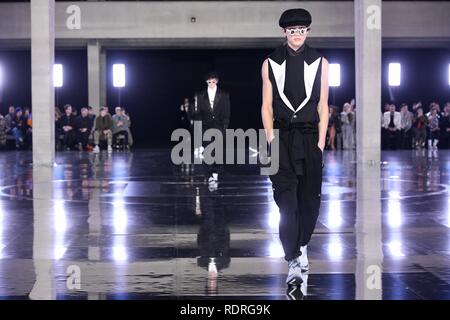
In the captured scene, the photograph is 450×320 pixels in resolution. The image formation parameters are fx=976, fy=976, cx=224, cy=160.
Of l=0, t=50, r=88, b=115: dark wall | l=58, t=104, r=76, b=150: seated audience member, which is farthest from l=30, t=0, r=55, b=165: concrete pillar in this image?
l=0, t=50, r=88, b=115: dark wall

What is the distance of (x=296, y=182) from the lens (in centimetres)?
798

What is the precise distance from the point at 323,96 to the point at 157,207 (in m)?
6.60

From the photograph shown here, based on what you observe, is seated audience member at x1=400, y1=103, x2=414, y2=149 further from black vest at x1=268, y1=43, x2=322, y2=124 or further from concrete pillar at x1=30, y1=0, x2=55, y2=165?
black vest at x1=268, y1=43, x2=322, y2=124

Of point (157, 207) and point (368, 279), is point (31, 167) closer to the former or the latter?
point (157, 207)

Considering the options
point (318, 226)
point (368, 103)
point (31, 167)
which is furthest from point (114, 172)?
point (318, 226)

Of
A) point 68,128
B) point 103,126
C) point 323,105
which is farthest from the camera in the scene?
point 68,128

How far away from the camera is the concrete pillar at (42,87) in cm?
2653

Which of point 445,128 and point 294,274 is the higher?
point 445,128

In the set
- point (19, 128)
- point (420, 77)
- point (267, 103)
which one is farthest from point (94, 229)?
point (420, 77)

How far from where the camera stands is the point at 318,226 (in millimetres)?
11922

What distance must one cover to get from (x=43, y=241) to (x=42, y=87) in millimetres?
16687

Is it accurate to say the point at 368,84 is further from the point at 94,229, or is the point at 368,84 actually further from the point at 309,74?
the point at 309,74

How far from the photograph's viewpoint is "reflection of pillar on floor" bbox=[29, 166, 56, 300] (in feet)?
24.9

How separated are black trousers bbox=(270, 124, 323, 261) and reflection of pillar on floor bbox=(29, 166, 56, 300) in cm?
195
